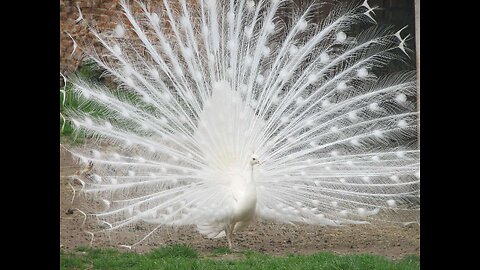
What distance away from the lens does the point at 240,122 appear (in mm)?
4172

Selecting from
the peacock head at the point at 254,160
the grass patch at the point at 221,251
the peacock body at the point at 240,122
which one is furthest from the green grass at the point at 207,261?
the peacock head at the point at 254,160

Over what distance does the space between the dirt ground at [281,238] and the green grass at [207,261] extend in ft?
0.35

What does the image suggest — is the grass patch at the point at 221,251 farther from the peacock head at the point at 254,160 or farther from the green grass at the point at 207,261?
the peacock head at the point at 254,160

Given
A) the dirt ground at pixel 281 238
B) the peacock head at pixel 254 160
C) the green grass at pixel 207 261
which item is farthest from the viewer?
the dirt ground at pixel 281 238

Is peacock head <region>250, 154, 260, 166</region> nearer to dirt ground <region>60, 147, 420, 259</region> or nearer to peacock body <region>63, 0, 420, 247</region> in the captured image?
peacock body <region>63, 0, 420, 247</region>

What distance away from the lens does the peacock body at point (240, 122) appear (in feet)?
13.5

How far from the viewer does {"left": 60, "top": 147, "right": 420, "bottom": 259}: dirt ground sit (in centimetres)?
418

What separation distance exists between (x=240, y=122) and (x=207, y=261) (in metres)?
0.81

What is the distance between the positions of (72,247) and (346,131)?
171 centimetres

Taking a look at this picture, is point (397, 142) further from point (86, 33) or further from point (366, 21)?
point (86, 33)

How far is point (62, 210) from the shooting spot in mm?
4727

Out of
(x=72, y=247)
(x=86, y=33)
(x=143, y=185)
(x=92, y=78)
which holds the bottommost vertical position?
(x=72, y=247)

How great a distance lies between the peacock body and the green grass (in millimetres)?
175
